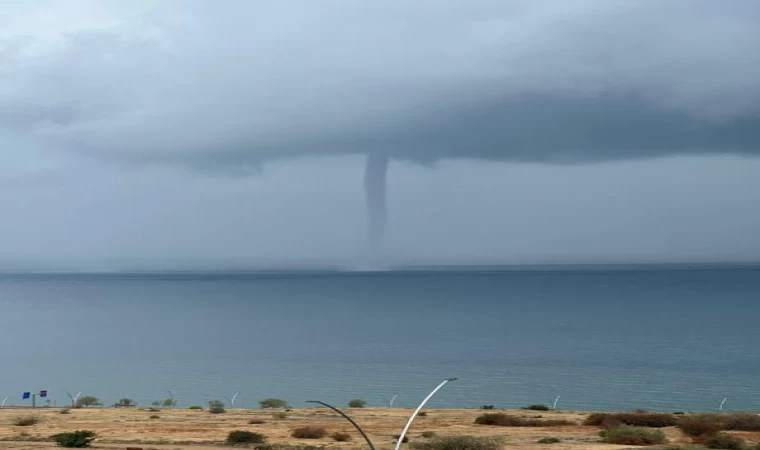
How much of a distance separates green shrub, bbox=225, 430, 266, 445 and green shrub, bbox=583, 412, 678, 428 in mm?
22035

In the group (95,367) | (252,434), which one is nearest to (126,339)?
(95,367)

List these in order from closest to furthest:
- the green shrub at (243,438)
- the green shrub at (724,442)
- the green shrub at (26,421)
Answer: the green shrub at (724,442) < the green shrub at (243,438) < the green shrub at (26,421)

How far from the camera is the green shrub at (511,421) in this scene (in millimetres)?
50628

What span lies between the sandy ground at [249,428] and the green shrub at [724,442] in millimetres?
2046

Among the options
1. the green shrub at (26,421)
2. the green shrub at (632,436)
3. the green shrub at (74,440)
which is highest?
the green shrub at (26,421)

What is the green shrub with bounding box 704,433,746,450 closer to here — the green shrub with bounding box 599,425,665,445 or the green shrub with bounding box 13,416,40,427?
the green shrub with bounding box 599,425,665,445

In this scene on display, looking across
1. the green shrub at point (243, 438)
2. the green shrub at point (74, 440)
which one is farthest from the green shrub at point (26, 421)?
the green shrub at point (243, 438)

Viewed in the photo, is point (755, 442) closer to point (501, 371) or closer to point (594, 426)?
point (594, 426)

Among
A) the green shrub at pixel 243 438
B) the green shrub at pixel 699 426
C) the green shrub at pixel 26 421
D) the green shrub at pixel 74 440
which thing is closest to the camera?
the green shrub at pixel 74 440

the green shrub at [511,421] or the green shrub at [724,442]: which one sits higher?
the green shrub at [511,421]

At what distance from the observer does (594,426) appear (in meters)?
49.4

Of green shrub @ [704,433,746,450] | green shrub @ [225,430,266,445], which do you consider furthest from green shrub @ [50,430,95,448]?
green shrub @ [704,433,746,450]

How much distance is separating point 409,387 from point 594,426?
141 feet

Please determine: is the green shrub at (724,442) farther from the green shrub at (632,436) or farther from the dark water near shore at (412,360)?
the dark water near shore at (412,360)
